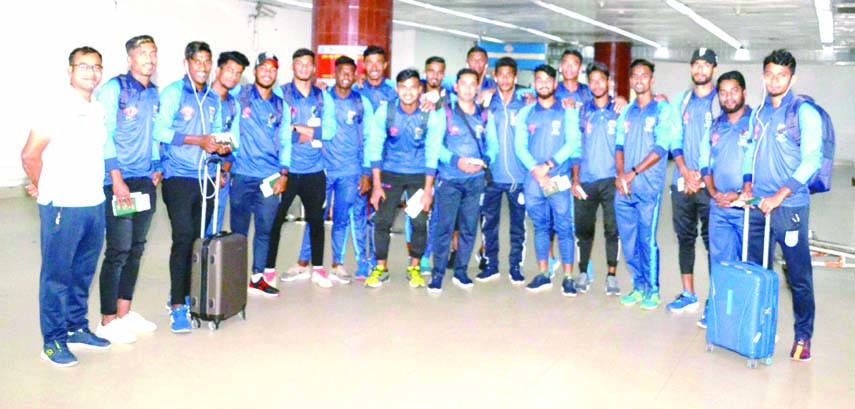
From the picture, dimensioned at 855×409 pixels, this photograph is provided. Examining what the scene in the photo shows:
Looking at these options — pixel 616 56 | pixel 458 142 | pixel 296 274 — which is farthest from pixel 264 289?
pixel 616 56

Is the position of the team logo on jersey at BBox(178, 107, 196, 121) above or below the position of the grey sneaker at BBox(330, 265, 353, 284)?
above

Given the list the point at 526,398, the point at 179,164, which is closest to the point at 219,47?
the point at 179,164

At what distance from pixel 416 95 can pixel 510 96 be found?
76 cm

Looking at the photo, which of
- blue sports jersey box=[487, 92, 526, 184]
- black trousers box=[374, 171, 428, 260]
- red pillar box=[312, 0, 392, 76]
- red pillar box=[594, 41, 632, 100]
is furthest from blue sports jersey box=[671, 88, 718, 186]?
red pillar box=[594, 41, 632, 100]

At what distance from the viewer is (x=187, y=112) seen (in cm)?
485

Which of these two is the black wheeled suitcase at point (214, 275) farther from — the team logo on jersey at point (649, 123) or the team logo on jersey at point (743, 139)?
the team logo on jersey at point (743, 139)

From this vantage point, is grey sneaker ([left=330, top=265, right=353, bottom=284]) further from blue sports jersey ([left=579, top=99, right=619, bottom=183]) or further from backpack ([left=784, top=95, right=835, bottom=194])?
backpack ([left=784, top=95, right=835, bottom=194])

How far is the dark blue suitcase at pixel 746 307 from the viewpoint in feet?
14.3

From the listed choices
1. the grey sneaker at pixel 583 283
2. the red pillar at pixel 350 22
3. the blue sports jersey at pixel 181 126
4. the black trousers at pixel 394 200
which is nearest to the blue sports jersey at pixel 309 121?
the black trousers at pixel 394 200

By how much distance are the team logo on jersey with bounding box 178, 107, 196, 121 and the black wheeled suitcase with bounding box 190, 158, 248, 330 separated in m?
0.27

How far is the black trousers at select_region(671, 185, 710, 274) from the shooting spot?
213 inches

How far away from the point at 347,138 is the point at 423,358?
219 centimetres

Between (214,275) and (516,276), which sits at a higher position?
(214,275)

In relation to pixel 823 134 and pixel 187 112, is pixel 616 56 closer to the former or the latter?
pixel 823 134
